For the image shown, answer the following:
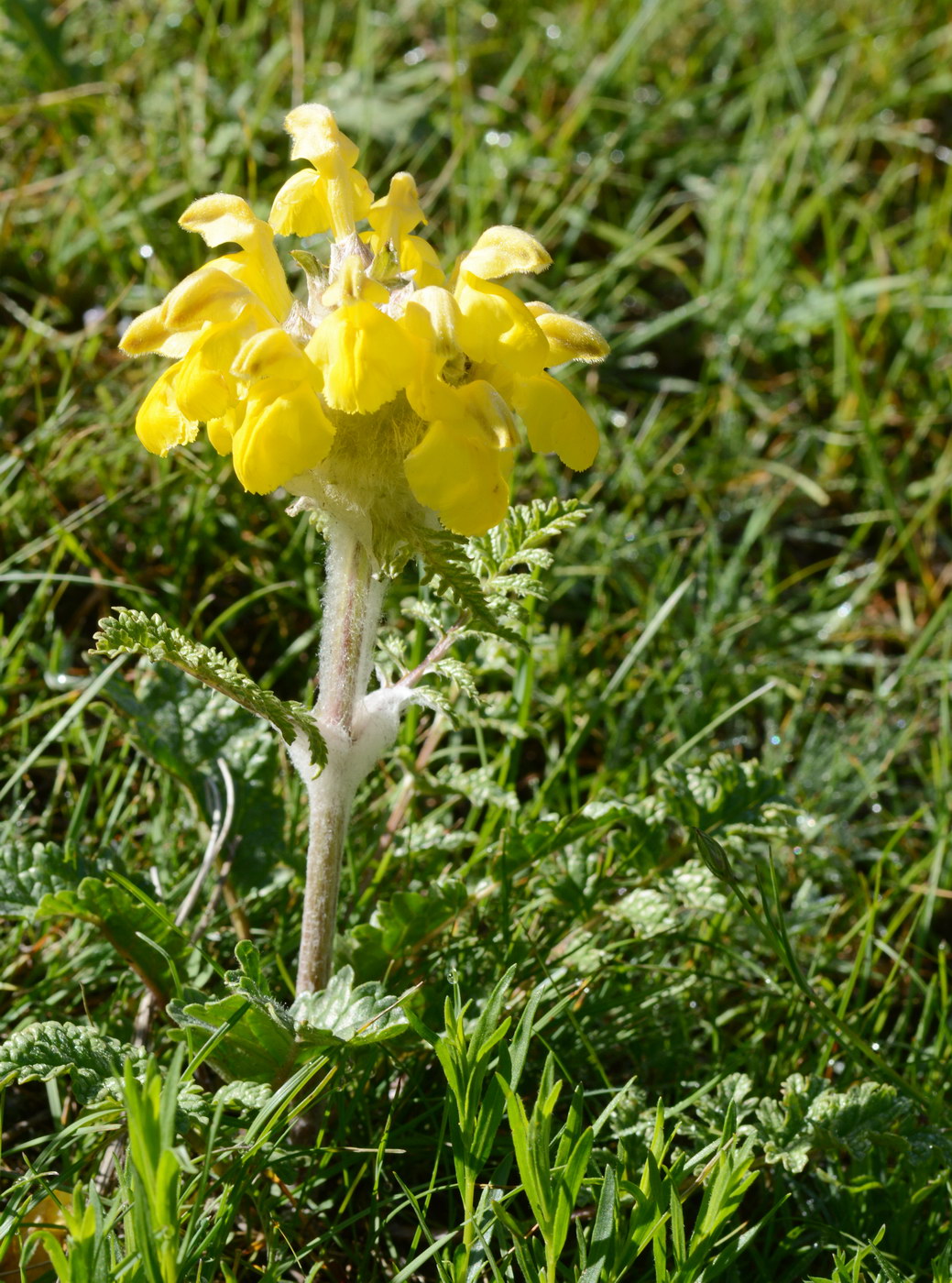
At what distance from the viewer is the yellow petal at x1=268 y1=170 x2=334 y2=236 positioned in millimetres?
1660

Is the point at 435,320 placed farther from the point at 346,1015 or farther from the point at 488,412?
the point at 346,1015

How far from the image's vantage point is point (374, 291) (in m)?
1.46

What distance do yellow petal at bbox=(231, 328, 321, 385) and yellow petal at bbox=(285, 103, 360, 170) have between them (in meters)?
Result: 0.33

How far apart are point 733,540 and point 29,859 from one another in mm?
2070

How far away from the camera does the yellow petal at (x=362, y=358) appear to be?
4.46ft

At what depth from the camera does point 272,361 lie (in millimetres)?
1404

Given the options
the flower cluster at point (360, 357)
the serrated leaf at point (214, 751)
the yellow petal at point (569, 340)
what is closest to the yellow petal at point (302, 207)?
the flower cluster at point (360, 357)

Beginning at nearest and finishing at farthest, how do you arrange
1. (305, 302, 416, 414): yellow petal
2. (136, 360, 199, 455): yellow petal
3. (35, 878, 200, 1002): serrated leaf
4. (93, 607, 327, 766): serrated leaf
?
(305, 302, 416, 414): yellow petal, (93, 607, 327, 766): serrated leaf, (136, 360, 199, 455): yellow petal, (35, 878, 200, 1002): serrated leaf

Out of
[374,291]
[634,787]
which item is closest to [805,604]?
[634,787]

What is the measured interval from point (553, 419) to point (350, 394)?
12.3 inches

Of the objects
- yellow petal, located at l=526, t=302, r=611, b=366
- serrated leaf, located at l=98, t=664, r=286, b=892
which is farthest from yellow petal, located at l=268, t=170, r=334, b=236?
serrated leaf, located at l=98, t=664, r=286, b=892

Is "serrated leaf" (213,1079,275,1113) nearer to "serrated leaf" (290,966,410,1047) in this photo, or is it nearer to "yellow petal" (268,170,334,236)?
"serrated leaf" (290,966,410,1047)

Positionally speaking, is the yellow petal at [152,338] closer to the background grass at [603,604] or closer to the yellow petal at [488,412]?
the yellow petal at [488,412]

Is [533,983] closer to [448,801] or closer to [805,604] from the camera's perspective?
[448,801]
